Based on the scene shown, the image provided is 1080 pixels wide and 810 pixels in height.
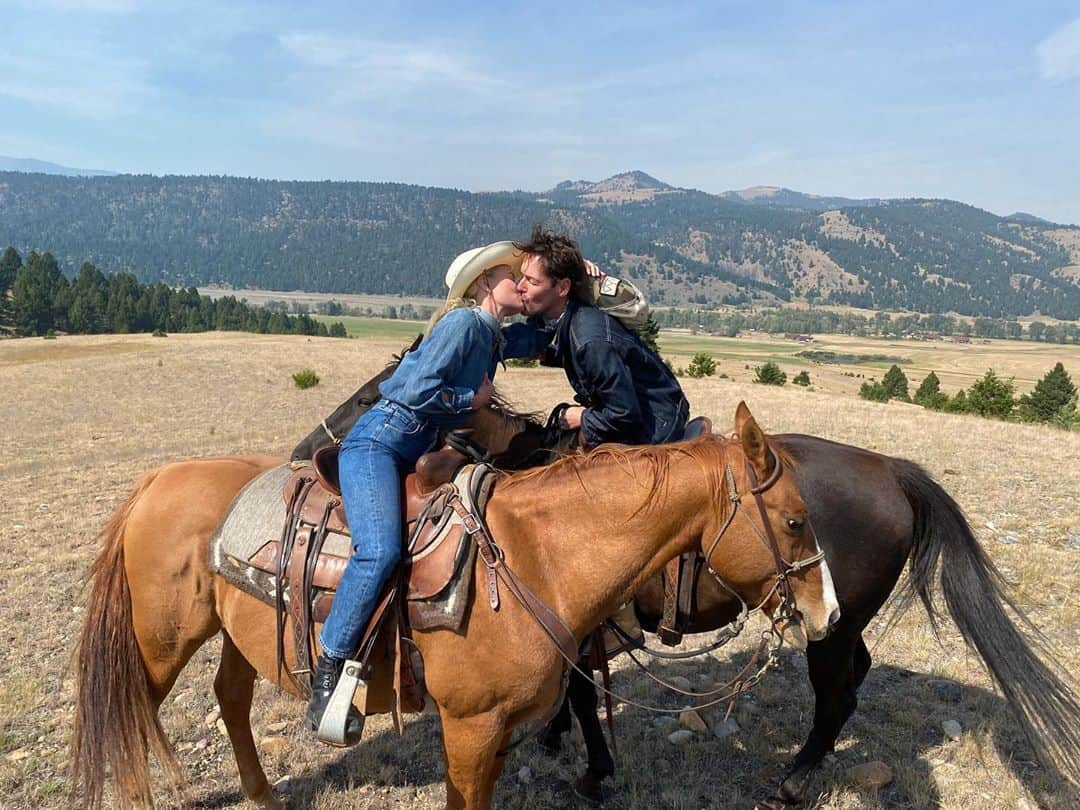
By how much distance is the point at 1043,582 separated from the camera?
7.07m

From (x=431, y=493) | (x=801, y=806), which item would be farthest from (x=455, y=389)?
(x=801, y=806)

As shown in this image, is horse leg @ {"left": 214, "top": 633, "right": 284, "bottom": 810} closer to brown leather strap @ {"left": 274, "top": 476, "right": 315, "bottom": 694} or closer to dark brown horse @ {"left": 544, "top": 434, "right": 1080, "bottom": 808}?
brown leather strap @ {"left": 274, "top": 476, "right": 315, "bottom": 694}

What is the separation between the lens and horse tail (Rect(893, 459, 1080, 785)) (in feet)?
12.6

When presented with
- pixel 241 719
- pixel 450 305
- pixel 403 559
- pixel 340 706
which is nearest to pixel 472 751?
pixel 340 706

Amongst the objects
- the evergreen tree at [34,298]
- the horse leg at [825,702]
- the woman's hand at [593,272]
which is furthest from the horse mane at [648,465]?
the evergreen tree at [34,298]

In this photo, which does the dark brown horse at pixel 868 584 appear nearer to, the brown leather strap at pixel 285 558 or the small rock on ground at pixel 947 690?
the small rock on ground at pixel 947 690

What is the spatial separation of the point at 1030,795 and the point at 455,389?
4504 millimetres

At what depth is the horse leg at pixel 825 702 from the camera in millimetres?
4281

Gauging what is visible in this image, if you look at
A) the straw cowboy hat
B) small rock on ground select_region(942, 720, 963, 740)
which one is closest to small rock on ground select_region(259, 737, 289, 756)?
the straw cowboy hat

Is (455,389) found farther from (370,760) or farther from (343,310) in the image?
(343,310)

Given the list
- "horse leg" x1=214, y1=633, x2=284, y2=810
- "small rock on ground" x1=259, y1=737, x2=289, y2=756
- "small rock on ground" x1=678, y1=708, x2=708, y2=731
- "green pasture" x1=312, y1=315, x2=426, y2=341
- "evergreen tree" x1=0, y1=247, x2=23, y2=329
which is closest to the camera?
"horse leg" x1=214, y1=633, x2=284, y2=810

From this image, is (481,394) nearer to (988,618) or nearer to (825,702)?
(825,702)

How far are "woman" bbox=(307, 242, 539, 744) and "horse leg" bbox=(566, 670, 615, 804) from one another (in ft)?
5.79

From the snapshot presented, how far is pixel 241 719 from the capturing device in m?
4.11
